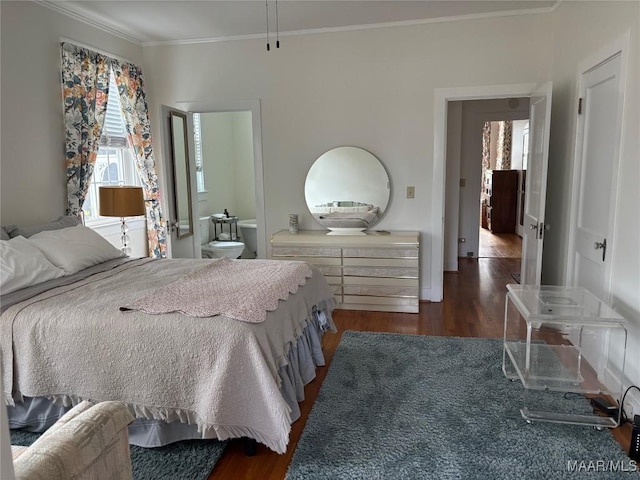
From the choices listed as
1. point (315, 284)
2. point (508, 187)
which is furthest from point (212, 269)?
point (508, 187)

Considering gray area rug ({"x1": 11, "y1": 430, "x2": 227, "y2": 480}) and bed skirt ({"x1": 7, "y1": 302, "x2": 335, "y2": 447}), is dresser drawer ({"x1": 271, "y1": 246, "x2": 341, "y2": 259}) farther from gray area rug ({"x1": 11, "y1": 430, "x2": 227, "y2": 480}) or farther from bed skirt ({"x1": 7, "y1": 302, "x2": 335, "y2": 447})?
gray area rug ({"x1": 11, "y1": 430, "x2": 227, "y2": 480})

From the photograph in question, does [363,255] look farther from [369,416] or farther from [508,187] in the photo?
[508,187]

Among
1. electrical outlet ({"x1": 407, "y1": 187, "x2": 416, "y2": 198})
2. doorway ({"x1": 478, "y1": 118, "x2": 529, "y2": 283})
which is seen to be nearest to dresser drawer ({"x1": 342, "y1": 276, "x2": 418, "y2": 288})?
electrical outlet ({"x1": 407, "y1": 187, "x2": 416, "y2": 198})

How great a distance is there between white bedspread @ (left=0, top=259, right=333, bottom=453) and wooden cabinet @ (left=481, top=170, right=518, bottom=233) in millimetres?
7647

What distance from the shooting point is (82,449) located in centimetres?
126

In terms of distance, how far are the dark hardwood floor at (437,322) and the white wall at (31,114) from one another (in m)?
2.43

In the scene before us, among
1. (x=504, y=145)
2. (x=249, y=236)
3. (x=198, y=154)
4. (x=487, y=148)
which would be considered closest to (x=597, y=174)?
(x=249, y=236)

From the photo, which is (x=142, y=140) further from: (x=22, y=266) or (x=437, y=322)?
(x=437, y=322)

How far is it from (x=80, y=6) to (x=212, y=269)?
252cm

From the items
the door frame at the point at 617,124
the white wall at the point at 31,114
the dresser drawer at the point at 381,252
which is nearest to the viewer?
the door frame at the point at 617,124

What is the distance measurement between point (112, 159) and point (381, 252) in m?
2.79

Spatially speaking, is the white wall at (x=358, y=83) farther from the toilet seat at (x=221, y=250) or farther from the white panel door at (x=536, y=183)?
the toilet seat at (x=221, y=250)

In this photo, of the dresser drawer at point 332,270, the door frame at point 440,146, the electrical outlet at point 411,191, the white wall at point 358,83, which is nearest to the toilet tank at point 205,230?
the white wall at point 358,83
